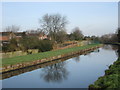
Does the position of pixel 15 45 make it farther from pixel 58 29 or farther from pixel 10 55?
pixel 58 29

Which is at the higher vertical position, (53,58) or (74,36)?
(74,36)

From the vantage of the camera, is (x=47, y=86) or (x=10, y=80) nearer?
(x=47, y=86)

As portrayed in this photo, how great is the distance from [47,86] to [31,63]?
6.62 meters

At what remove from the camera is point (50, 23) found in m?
40.5

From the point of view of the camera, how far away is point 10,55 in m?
18.8

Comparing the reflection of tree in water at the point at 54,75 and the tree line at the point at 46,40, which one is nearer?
the reflection of tree in water at the point at 54,75

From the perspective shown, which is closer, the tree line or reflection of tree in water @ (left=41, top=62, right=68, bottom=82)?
reflection of tree in water @ (left=41, top=62, right=68, bottom=82)

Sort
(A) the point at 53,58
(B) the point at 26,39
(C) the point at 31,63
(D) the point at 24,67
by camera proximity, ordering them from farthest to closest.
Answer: (B) the point at 26,39 < (A) the point at 53,58 < (C) the point at 31,63 < (D) the point at 24,67

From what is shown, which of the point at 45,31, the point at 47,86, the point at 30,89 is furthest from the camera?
the point at 45,31

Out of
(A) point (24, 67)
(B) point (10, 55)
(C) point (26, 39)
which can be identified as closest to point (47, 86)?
(A) point (24, 67)

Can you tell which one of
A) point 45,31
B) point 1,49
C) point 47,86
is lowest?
point 47,86

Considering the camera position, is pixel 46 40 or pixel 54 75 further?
pixel 46 40

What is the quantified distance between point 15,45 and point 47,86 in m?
13.2

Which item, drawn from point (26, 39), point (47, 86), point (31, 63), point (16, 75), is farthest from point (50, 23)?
point (47, 86)
